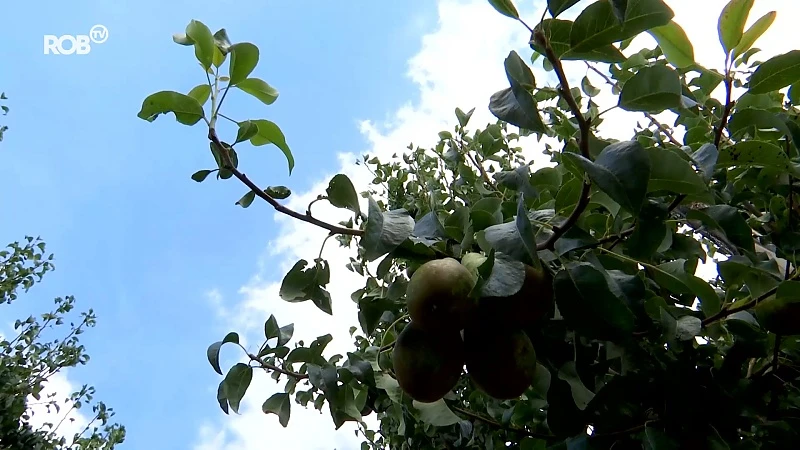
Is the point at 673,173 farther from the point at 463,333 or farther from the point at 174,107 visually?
the point at 174,107

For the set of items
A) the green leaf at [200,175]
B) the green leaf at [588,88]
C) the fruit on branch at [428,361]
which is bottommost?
the fruit on branch at [428,361]

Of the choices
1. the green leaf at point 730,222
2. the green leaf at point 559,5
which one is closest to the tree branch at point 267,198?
the green leaf at point 559,5

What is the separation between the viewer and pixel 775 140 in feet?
3.32

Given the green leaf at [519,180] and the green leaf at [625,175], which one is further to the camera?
the green leaf at [519,180]

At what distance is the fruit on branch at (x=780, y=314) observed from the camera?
762 mm

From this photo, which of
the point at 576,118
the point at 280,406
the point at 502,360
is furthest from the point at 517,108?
the point at 280,406

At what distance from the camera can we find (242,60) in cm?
82

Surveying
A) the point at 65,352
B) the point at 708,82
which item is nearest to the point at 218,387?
the point at 708,82

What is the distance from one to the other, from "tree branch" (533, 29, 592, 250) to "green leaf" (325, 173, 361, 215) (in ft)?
0.80

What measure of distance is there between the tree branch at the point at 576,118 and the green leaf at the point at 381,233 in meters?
0.18

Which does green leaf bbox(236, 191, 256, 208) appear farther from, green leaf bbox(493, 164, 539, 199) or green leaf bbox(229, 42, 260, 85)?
green leaf bbox(493, 164, 539, 199)

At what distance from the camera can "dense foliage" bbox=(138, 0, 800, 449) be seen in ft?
2.09

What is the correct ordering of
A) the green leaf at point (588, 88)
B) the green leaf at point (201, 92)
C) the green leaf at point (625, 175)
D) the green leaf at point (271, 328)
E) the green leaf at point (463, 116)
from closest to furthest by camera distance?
the green leaf at point (625, 175)
the green leaf at point (201, 92)
the green leaf at point (271, 328)
the green leaf at point (588, 88)
the green leaf at point (463, 116)

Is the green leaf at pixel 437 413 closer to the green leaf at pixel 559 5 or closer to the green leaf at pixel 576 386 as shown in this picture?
the green leaf at pixel 576 386
